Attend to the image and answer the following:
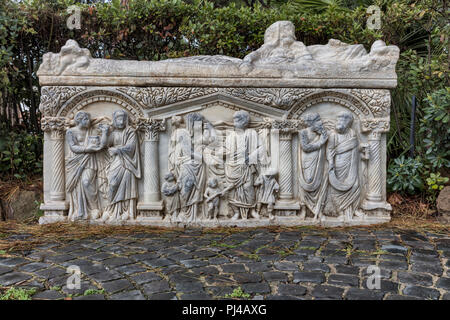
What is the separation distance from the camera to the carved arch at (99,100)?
177 inches

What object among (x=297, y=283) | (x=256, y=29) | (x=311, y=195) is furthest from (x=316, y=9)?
(x=297, y=283)

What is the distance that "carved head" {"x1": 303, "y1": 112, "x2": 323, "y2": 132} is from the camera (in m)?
4.54

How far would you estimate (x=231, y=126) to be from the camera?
4.60 metres

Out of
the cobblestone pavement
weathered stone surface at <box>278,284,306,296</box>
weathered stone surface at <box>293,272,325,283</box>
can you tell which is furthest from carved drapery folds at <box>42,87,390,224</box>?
weathered stone surface at <box>278,284,306,296</box>

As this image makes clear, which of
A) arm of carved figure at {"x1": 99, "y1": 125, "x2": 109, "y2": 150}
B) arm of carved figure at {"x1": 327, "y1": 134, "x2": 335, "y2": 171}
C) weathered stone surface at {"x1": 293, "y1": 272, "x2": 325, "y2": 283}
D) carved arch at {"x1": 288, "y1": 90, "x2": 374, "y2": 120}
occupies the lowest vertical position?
weathered stone surface at {"x1": 293, "y1": 272, "x2": 325, "y2": 283}

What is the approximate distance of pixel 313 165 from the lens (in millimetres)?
4535

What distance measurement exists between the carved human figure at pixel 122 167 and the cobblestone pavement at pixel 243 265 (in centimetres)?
49

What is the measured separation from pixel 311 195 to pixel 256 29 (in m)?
2.90

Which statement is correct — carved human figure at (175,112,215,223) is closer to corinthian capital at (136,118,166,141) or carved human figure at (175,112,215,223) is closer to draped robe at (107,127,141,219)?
corinthian capital at (136,118,166,141)

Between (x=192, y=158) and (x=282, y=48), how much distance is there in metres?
1.72

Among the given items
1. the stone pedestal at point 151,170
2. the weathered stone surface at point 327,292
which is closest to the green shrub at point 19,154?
the stone pedestal at point 151,170

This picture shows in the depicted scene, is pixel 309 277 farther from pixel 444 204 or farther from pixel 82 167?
pixel 82 167

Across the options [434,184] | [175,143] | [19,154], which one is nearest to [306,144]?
[175,143]

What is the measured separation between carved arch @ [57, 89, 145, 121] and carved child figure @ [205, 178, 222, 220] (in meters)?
1.15
